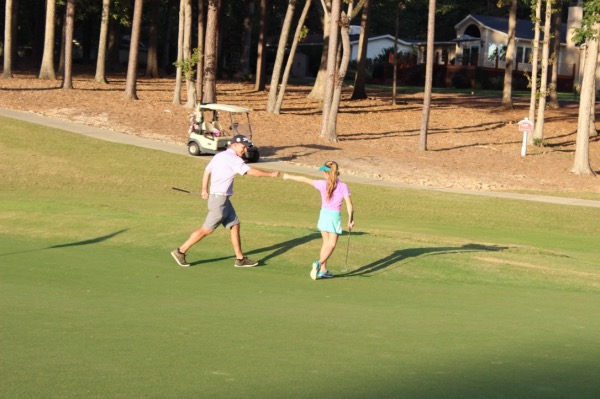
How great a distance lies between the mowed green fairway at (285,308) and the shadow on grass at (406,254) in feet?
0.13

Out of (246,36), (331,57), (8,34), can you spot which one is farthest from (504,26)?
(8,34)

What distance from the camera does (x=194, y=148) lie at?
33438 millimetres

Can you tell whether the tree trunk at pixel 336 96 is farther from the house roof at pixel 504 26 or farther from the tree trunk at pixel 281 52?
the house roof at pixel 504 26

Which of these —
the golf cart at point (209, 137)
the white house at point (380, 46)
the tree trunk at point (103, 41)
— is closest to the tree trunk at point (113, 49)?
the tree trunk at point (103, 41)

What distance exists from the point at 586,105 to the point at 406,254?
22.5 metres

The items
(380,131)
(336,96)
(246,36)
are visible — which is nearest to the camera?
(336,96)

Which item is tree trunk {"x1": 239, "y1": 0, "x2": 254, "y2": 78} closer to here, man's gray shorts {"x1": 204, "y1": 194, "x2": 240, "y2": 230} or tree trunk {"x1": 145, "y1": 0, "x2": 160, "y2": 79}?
tree trunk {"x1": 145, "y1": 0, "x2": 160, "y2": 79}

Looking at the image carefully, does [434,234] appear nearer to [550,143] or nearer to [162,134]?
[162,134]

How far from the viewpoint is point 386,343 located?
9523 millimetres

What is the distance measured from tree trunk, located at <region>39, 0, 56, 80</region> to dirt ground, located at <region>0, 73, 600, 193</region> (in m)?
0.79

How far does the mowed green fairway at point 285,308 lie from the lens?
7.93 metres

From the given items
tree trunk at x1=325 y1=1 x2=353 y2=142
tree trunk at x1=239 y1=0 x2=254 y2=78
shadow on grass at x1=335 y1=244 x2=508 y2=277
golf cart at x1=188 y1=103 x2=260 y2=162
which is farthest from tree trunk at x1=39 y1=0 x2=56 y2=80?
shadow on grass at x1=335 y1=244 x2=508 y2=277

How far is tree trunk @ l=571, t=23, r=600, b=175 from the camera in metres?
35.6

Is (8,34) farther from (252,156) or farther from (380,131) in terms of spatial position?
(252,156)
